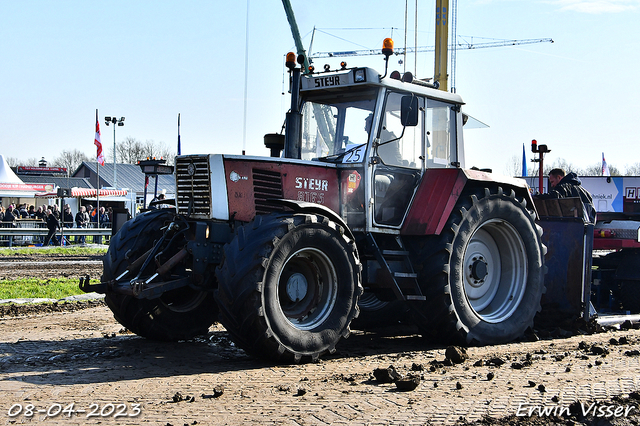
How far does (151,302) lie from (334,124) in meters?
2.84

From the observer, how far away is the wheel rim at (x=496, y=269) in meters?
7.99

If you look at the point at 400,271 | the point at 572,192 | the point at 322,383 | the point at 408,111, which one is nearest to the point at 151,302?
the point at 322,383

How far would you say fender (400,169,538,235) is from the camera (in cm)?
736

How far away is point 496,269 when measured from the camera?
837 centimetres

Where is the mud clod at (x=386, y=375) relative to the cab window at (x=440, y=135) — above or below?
below

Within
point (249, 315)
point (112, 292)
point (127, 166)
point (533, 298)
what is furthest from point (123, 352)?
point (127, 166)

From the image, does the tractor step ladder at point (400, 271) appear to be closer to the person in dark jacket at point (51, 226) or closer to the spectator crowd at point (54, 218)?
the person in dark jacket at point (51, 226)

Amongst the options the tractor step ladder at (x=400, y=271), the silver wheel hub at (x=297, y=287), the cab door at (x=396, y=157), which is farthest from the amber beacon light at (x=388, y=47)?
the silver wheel hub at (x=297, y=287)

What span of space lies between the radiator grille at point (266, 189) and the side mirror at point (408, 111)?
147 centimetres

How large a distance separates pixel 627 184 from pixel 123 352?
1789 centimetres

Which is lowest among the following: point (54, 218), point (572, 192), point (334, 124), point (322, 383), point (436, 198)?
point (322, 383)

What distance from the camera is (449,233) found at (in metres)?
7.30

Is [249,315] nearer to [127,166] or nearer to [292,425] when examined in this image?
[292,425]

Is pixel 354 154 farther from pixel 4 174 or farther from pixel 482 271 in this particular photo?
pixel 4 174
